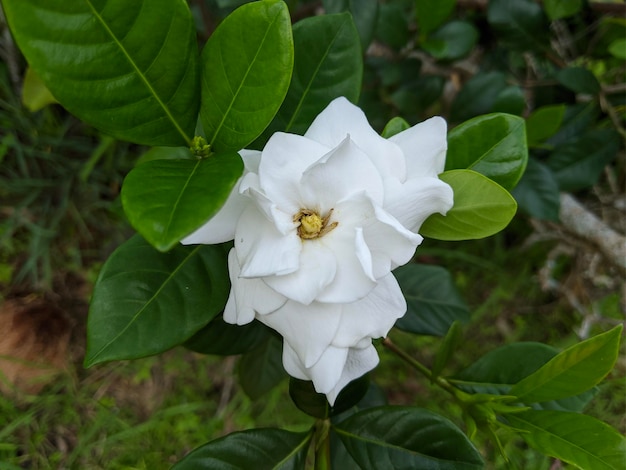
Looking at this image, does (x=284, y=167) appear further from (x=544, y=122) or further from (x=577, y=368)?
(x=544, y=122)

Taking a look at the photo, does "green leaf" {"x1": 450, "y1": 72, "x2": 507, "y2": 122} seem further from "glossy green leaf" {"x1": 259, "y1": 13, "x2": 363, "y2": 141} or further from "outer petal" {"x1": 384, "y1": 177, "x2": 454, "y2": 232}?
"outer petal" {"x1": 384, "y1": 177, "x2": 454, "y2": 232}

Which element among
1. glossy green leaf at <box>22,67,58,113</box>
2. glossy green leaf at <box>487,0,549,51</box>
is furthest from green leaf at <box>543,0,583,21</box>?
glossy green leaf at <box>22,67,58,113</box>

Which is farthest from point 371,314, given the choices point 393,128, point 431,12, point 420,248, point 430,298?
point 420,248

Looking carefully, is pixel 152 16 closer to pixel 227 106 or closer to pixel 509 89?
pixel 227 106

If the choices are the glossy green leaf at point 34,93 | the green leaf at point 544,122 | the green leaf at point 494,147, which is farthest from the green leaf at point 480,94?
the glossy green leaf at point 34,93

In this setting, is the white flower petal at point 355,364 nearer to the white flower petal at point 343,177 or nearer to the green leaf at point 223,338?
the white flower petal at point 343,177

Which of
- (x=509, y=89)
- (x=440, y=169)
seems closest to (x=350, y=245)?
(x=440, y=169)

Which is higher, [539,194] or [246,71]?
[246,71]
